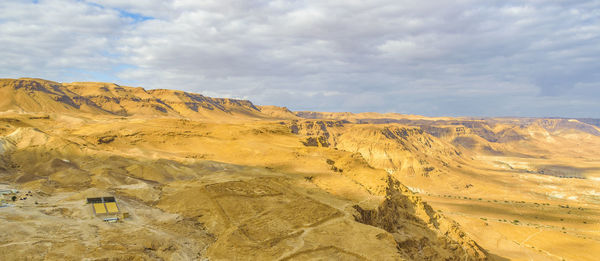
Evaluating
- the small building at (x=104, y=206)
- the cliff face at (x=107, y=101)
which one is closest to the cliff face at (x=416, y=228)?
the small building at (x=104, y=206)

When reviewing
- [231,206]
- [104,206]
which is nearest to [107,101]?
[104,206]

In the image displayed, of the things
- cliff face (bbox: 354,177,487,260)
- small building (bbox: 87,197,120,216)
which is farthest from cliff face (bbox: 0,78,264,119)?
cliff face (bbox: 354,177,487,260)

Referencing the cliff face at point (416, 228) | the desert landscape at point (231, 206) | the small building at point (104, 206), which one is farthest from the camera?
the cliff face at point (416, 228)

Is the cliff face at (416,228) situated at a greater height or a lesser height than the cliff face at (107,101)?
lesser

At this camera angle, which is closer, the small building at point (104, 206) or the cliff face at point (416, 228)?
the small building at point (104, 206)

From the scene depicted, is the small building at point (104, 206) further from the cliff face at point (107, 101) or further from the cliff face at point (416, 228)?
the cliff face at point (107, 101)

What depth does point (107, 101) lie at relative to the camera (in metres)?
129

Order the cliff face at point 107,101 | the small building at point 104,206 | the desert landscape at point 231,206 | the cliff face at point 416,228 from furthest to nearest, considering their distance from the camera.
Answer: the cliff face at point 107,101
the cliff face at point 416,228
the small building at point 104,206
the desert landscape at point 231,206

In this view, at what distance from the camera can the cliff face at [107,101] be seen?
95000 millimetres

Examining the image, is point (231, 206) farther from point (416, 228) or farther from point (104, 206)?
point (416, 228)

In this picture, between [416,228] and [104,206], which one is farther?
[416,228]

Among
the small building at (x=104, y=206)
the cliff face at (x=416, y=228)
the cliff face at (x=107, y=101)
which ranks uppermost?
the cliff face at (x=107, y=101)

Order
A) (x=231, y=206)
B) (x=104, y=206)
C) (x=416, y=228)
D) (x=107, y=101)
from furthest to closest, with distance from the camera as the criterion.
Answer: (x=107, y=101) < (x=416, y=228) < (x=231, y=206) < (x=104, y=206)

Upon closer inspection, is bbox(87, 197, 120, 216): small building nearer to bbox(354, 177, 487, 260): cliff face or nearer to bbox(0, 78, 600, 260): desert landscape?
bbox(0, 78, 600, 260): desert landscape
